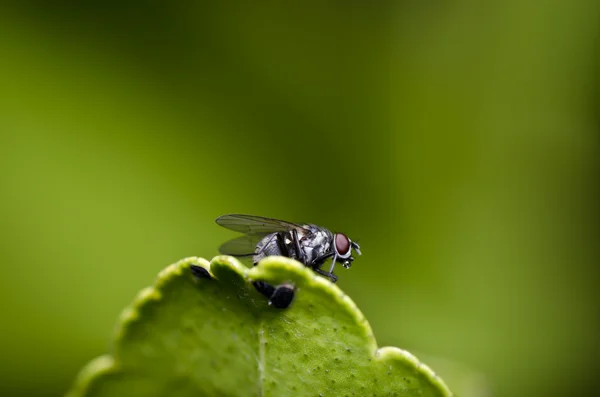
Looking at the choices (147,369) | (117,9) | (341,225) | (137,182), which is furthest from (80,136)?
(147,369)

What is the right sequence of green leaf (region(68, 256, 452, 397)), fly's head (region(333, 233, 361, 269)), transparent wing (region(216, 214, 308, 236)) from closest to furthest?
green leaf (region(68, 256, 452, 397))
transparent wing (region(216, 214, 308, 236))
fly's head (region(333, 233, 361, 269))

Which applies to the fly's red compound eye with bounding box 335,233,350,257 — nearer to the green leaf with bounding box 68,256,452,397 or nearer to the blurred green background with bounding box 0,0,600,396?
the blurred green background with bounding box 0,0,600,396

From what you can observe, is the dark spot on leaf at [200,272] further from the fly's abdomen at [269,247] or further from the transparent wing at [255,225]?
the fly's abdomen at [269,247]

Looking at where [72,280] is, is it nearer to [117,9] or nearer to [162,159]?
[162,159]

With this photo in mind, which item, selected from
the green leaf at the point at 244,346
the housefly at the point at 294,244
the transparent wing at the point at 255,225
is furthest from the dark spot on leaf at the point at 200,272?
the housefly at the point at 294,244

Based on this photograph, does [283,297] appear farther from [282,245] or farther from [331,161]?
[331,161]

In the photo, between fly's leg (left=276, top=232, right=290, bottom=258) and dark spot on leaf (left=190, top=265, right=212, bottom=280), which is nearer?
dark spot on leaf (left=190, top=265, right=212, bottom=280)

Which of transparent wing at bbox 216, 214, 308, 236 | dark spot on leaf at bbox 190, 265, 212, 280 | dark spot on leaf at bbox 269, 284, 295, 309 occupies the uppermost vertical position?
dark spot on leaf at bbox 190, 265, 212, 280

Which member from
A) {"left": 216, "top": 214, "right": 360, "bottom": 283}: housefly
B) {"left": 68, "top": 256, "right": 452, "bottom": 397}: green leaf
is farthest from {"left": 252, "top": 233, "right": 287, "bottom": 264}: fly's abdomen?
{"left": 68, "top": 256, "right": 452, "bottom": 397}: green leaf

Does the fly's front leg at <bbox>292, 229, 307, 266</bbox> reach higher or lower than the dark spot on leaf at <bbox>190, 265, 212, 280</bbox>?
lower
